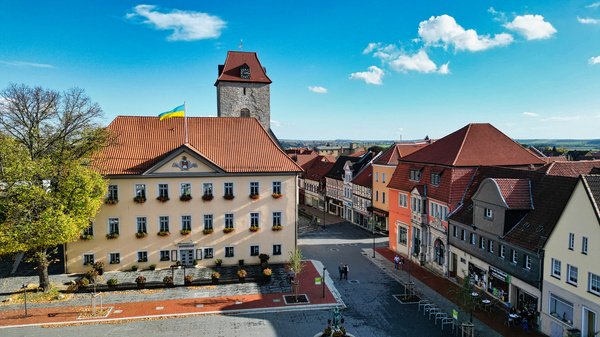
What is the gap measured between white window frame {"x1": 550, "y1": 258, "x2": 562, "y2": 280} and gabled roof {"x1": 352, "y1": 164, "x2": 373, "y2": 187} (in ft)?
116

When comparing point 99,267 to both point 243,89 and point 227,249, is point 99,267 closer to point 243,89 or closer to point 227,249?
point 227,249

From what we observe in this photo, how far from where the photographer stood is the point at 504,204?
27.5 metres

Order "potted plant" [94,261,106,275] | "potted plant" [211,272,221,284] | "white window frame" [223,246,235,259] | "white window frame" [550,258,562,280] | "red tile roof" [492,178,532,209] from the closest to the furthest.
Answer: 1. "white window frame" [550,258,562,280]
2. "red tile roof" [492,178,532,209]
3. "potted plant" [211,272,221,284]
4. "potted plant" [94,261,106,275]
5. "white window frame" [223,246,235,259]

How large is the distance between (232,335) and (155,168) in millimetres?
17672

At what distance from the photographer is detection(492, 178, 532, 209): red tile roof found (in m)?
27.6

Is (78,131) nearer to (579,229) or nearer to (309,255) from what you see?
(309,255)

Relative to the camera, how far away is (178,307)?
27.9 m

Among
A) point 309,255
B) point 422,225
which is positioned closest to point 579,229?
point 422,225

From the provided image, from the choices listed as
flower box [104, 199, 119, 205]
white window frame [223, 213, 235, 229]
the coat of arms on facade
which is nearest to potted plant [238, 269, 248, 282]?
white window frame [223, 213, 235, 229]

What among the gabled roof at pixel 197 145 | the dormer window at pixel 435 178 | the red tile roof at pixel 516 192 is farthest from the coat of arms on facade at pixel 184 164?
the red tile roof at pixel 516 192

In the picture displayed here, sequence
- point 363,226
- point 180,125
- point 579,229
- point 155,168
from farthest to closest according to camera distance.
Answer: point 363,226 → point 180,125 → point 155,168 → point 579,229

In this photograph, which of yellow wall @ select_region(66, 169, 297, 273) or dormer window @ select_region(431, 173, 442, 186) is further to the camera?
dormer window @ select_region(431, 173, 442, 186)

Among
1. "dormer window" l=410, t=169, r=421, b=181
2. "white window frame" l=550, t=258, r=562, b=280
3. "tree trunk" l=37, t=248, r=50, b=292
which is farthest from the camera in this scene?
"dormer window" l=410, t=169, r=421, b=181

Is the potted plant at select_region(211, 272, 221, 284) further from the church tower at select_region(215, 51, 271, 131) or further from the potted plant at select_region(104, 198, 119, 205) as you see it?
the church tower at select_region(215, 51, 271, 131)
